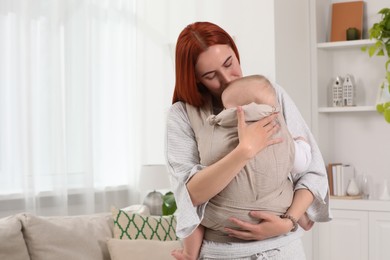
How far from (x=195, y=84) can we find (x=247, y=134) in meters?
0.25

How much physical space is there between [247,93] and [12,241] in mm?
1609

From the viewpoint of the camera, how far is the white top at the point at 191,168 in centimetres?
165

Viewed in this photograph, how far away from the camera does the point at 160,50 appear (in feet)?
16.3

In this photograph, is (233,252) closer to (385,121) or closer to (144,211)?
(144,211)

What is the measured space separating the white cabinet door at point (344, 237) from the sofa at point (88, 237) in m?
1.62

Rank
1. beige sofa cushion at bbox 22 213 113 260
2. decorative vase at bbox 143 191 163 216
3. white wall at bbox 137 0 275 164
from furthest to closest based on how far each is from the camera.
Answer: white wall at bbox 137 0 275 164 → decorative vase at bbox 143 191 163 216 → beige sofa cushion at bbox 22 213 113 260

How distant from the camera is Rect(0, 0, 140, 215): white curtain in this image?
4.00 metres

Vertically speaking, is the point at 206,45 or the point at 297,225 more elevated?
the point at 206,45

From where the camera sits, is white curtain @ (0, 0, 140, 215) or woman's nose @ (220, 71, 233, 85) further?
white curtain @ (0, 0, 140, 215)

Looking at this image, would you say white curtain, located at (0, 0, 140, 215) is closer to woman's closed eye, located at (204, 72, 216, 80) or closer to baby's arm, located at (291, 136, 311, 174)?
woman's closed eye, located at (204, 72, 216, 80)

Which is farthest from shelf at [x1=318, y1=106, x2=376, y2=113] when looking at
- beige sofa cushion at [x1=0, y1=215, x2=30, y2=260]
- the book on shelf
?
beige sofa cushion at [x1=0, y1=215, x2=30, y2=260]

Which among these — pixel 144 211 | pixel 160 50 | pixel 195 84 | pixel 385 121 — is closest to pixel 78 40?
pixel 160 50

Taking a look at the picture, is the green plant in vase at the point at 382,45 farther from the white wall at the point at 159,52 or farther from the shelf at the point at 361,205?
the white wall at the point at 159,52

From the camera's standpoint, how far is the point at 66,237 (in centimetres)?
312
